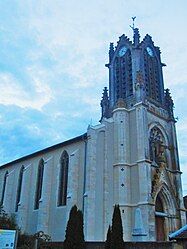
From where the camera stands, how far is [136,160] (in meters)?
25.2

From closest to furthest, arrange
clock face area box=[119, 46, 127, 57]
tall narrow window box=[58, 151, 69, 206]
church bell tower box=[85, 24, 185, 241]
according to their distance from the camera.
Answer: church bell tower box=[85, 24, 185, 241] < tall narrow window box=[58, 151, 69, 206] < clock face area box=[119, 46, 127, 57]

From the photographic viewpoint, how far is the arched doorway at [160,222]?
80.9 ft

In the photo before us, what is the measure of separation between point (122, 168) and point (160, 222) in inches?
234

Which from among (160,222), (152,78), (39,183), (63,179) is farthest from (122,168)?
(152,78)

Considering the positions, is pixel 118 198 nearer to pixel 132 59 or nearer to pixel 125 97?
pixel 125 97

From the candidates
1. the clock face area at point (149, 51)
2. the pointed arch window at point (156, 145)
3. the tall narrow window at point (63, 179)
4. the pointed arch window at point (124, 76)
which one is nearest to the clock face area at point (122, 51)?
the pointed arch window at point (124, 76)

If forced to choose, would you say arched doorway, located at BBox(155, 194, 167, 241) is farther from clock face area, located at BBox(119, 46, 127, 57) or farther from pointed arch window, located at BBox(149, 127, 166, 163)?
clock face area, located at BBox(119, 46, 127, 57)

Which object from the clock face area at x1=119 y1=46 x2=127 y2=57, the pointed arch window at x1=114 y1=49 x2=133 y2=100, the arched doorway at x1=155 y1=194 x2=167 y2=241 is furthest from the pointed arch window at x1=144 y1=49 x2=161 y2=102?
the arched doorway at x1=155 y1=194 x2=167 y2=241

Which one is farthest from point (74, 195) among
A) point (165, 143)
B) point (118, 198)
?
point (165, 143)

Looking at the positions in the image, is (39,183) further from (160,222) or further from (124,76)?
(124,76)

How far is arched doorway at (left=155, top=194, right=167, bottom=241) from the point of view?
2466 centimetres

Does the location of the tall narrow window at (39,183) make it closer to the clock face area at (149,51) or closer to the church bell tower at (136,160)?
the church bell tower at (136,160)

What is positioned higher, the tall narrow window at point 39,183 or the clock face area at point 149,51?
the clock face area at point 149,51

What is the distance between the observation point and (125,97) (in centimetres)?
3041
